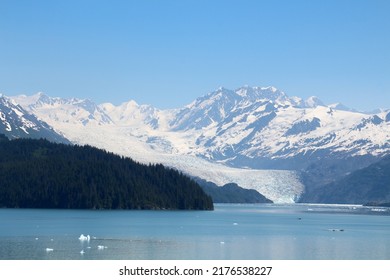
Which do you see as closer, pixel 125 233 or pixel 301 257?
pixel 301 257
